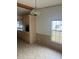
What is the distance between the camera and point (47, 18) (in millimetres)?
6016

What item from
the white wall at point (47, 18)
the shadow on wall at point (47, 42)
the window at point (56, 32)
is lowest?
the shadow on wall at point (47, 42)

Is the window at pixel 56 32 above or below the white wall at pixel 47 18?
below

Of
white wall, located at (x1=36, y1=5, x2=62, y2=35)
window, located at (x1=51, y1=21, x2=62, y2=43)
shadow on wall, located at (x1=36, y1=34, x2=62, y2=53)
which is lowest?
shadow on wall, located at (x1=36, y1=34, x2=62, y2=53)

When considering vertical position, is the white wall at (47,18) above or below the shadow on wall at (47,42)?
above

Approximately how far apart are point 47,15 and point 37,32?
1.67 meters

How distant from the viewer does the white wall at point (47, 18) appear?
17.6 ft

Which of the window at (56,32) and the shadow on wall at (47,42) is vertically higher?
the window at (56,32)

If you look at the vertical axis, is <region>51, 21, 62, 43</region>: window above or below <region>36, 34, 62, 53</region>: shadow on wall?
above

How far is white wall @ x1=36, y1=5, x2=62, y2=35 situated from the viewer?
17.6 feet

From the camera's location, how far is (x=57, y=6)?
5363mm

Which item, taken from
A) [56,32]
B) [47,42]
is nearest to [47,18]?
[56,32]
